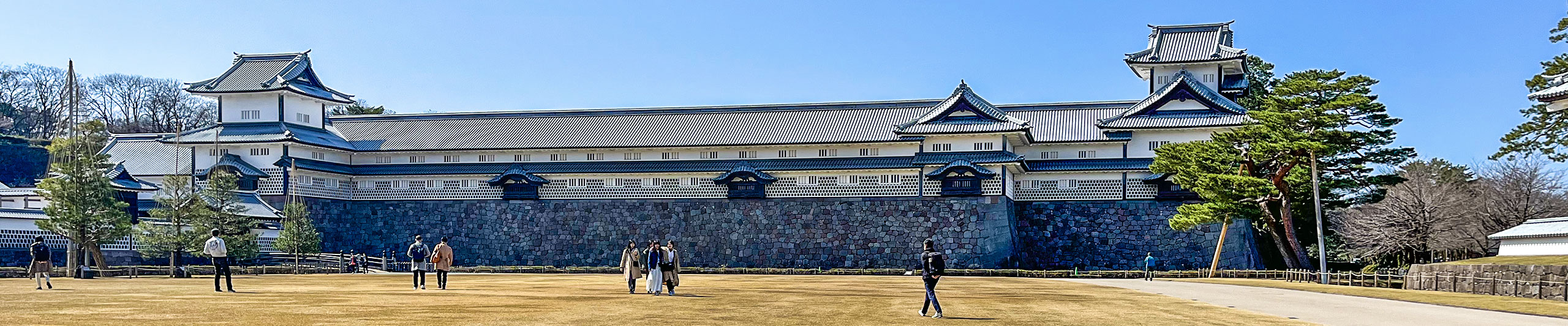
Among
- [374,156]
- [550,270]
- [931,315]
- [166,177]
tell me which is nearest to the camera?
[931,315]

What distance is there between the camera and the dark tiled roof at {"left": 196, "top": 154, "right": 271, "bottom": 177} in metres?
56.3

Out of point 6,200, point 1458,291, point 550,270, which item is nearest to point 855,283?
point 1458,291

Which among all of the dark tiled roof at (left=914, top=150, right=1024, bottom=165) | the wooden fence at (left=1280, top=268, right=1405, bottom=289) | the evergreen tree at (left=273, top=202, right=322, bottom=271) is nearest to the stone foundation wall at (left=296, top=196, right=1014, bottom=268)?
the dark tiled roof at (left=914, top=150, right=1024, bottom=165)

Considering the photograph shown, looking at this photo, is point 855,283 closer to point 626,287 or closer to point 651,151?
point 626,287

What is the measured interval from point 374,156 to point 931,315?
43.8 meters

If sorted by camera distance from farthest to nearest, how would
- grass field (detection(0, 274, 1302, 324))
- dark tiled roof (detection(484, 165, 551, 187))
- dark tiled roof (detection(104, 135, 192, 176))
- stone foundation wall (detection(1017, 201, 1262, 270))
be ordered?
dark tiled roof (detection(104, 135, 192, 176)) < dark tiled roof (detection(484, 165, 551, 187)) < stone foundation wall (detection(1017, 201, 1262, 270)) < grass field (detection(0, 274, 1302, 324))

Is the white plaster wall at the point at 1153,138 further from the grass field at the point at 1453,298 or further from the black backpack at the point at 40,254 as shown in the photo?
the black backpack at the point at 40,254

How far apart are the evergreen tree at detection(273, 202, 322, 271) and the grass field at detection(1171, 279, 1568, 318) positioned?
30376 millimetres

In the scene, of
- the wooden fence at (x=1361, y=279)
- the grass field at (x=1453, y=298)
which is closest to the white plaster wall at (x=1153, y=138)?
the wooden fence at (x=1361, y=279)

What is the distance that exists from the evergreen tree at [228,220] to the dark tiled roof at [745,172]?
16612 millimetres

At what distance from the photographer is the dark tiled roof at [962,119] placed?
5372cm

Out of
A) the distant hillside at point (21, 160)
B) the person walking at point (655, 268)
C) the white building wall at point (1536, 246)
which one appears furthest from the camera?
the distant hillside at point (21, 160)

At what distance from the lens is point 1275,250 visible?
62.4m

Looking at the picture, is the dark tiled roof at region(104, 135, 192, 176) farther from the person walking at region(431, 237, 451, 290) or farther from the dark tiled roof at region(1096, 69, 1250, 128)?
the dark tiled roof at region(1096, 69, 1250, 128)
